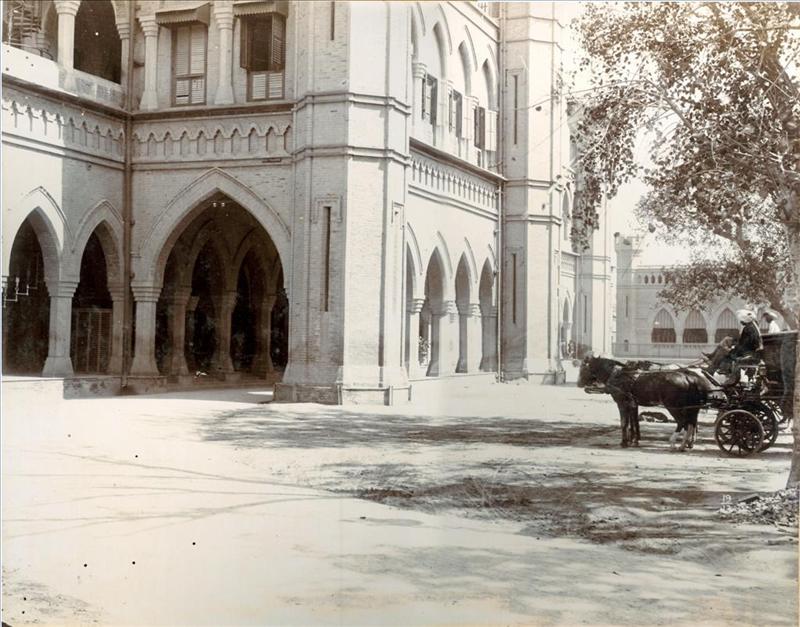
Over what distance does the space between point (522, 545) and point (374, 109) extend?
11.2m

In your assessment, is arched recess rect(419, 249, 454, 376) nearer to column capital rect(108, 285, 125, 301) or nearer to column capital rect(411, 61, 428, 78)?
column capital rect(411, 61, 428, 78)

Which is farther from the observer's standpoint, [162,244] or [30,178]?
[162,244]

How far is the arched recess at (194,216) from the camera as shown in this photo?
715 inches

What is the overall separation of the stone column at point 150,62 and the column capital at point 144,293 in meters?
3.78

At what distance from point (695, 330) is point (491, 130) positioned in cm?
1494

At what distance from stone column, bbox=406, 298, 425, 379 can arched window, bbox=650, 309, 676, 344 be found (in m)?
8.22

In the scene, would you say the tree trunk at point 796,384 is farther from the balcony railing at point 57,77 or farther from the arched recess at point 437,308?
the balcony railing at point 57,77

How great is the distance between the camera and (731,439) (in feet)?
29.3

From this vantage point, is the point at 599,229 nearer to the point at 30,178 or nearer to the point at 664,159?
the point at 664,159

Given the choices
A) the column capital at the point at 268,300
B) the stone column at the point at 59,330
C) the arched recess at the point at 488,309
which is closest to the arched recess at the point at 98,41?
the stone column at the point at 59,330

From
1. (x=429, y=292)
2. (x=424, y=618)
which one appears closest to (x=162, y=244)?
(x=429, y=292)

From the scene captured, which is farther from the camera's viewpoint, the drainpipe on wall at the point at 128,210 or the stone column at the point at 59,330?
the drainpipe on wall at the point at 128,210

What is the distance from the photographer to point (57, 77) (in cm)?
1655

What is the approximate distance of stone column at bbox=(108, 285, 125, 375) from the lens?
1834 cm
